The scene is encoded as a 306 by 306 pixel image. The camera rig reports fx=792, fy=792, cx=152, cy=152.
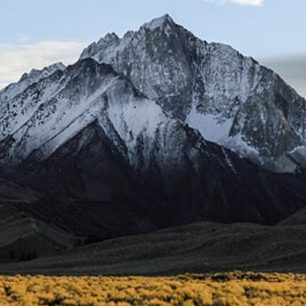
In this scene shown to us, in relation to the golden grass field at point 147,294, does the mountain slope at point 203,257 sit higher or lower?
higher

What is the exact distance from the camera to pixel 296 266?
252 feet

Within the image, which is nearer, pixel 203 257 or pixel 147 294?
pixel 147 294

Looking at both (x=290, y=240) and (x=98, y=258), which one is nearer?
(x=290, y=240)

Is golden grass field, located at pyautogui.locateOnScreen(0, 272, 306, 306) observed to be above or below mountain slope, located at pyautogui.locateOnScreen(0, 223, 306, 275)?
below

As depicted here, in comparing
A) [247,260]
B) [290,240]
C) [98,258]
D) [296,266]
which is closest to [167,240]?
[98,258]

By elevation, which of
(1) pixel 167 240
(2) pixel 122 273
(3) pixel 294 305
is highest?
(1) pixel 167 240

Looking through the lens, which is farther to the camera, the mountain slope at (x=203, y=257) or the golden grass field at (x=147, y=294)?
the mountain slope at (x=203, y=257)

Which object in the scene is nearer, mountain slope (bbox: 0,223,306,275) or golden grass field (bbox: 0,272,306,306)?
golden grass field (bbox: 0,272,306,306)

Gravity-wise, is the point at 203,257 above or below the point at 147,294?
above

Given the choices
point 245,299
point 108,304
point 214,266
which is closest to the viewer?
point 108,304

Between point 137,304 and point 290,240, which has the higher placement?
point 290,240

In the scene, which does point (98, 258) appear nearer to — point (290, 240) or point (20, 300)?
point (290, 240)

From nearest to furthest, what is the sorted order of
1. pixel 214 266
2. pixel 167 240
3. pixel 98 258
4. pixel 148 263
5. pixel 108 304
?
1. pixel 108 304
2. pixel 214 266
3. pixel 148 263
4. pixel 98 258
5. pixel 167 240

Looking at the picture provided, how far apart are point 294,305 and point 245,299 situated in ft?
7.15
